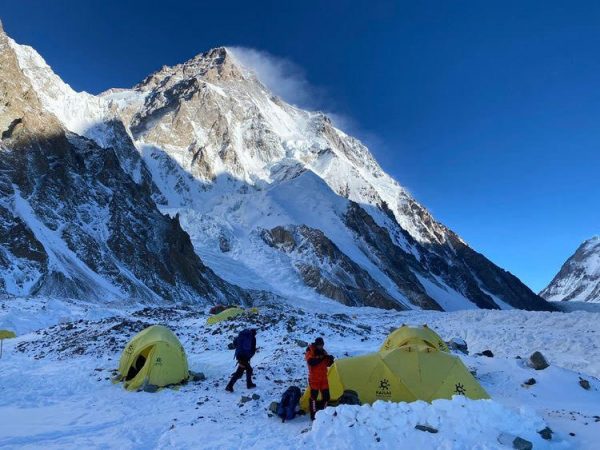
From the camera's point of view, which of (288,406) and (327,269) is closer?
(288,406)

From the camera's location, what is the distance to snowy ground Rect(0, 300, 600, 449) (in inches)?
370

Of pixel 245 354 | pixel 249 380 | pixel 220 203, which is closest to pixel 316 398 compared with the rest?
pixel 245 354

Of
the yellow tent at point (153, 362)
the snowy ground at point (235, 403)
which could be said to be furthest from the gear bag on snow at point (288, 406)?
the yellow tent at point (153, 362)

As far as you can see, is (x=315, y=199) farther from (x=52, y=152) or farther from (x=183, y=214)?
(x=52, y=152)

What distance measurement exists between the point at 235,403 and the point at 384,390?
3939mm

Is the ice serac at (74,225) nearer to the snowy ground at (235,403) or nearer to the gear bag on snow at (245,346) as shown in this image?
the snowy ground at (235,403)

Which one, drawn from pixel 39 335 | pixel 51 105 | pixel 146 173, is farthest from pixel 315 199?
pixel 39 335

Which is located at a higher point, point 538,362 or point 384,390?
point 538,362

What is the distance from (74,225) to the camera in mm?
62188

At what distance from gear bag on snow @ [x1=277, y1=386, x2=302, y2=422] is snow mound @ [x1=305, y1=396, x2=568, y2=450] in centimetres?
195

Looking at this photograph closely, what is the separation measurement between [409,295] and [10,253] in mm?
85588

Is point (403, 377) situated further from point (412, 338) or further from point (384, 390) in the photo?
point (412, 338)

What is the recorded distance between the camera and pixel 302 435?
9.70m

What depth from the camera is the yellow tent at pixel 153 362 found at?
15617 millimetres
